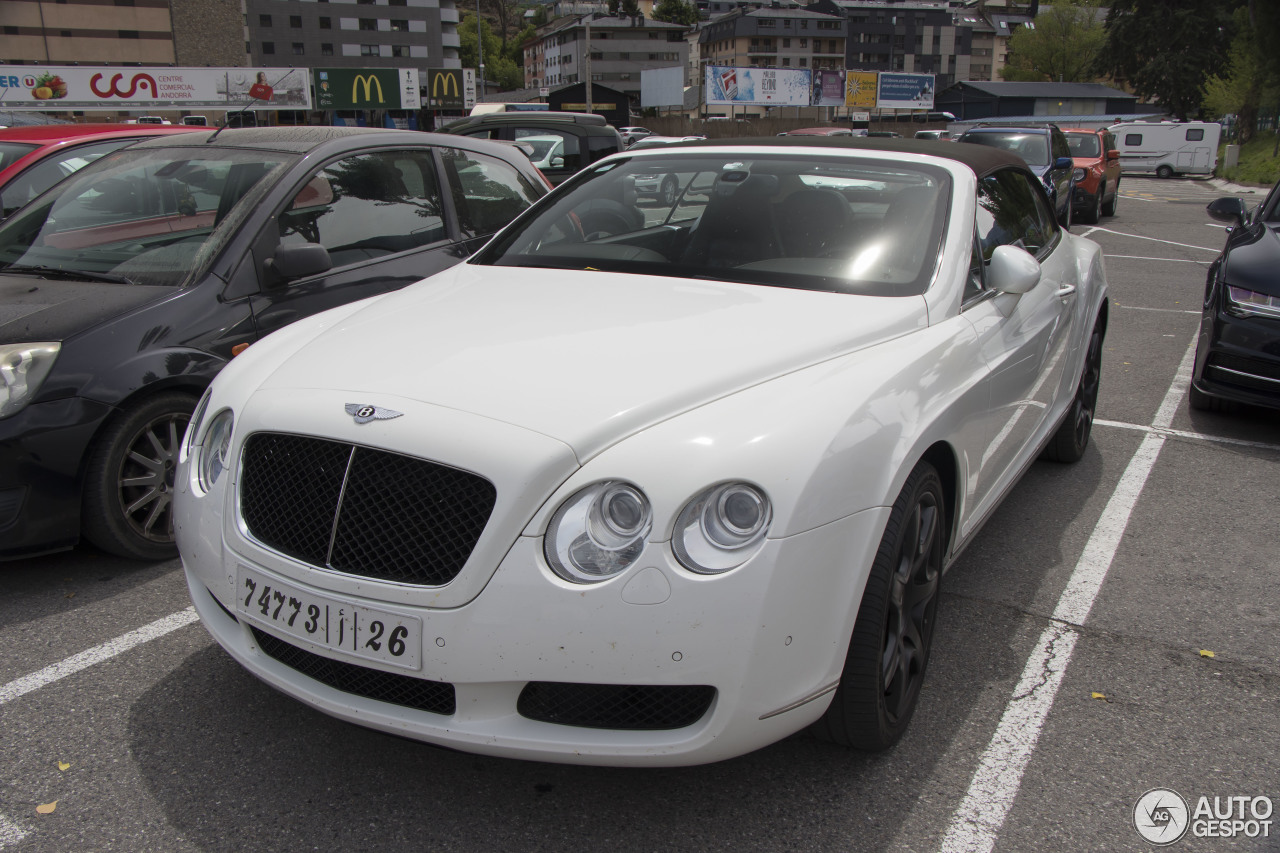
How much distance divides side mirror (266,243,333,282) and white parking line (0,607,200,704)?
1424 mm

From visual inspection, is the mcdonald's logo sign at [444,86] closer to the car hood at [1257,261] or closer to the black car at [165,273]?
the black car at [165,273]

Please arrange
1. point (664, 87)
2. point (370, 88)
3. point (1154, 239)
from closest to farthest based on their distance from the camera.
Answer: point (1154, 239)
point (370, 88)
point (664, 87)

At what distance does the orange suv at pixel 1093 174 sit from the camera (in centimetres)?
1745

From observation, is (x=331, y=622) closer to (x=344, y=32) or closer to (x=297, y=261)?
(x=297, y=261)

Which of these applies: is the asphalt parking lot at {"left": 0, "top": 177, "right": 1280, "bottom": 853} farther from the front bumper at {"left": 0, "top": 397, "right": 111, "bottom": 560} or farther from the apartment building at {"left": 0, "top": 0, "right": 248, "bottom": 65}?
the apartment building at {"left": 0, "top": 0, "right": 248, "bottom": 65}

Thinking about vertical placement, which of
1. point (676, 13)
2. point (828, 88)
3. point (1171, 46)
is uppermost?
point (676, 13)

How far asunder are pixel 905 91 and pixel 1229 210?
75161mm

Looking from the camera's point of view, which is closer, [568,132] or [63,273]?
[63,273]

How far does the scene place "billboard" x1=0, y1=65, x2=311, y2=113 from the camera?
126 ft

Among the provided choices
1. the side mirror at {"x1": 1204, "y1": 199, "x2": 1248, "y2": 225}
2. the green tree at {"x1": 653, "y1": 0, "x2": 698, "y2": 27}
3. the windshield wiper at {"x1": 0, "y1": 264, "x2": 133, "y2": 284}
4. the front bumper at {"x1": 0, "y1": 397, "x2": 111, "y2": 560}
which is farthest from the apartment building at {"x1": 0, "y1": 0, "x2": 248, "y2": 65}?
the green tree at {"x1": 653, "y1": 0, "x2": 698, "y2": 27}

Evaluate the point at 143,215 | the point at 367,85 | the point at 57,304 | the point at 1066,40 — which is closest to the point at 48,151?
the point at 143,215

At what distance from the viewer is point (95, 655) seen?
315 cm

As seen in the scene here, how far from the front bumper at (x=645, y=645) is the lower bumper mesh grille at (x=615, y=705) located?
2cm

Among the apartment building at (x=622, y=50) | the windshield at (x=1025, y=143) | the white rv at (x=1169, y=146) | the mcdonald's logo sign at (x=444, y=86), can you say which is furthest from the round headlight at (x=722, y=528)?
the apartment building at (x=622, y=50)
